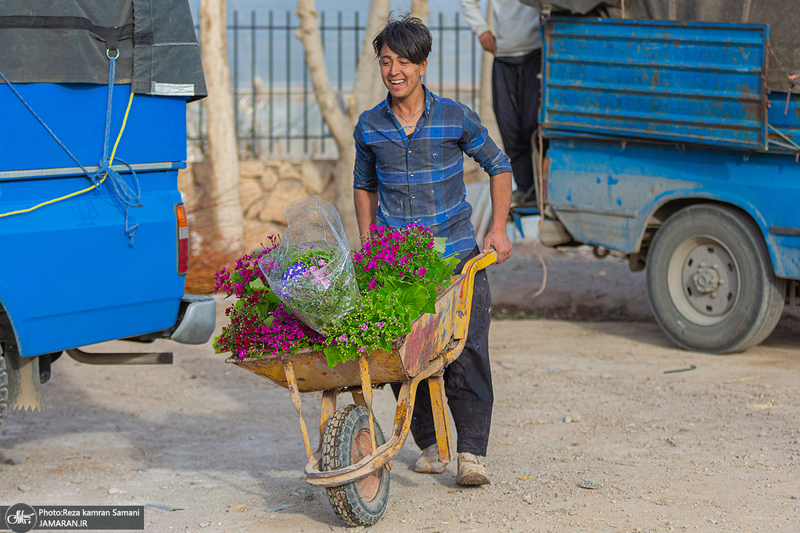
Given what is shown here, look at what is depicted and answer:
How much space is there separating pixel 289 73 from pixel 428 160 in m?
8.60

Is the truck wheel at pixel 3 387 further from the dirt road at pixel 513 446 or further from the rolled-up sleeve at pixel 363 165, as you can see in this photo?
the rolled-up sleeve at pixel 363 165

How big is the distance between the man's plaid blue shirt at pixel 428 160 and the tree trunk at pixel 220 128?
573 centimetres

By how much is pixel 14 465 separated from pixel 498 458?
2542 millimetres

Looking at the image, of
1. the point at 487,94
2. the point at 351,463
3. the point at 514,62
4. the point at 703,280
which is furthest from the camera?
the point at 487,94

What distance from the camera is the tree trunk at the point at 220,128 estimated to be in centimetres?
987

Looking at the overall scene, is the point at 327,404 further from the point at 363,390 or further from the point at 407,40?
the point at 407,40

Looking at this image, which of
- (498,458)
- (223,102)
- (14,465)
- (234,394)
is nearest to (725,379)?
(498,458)

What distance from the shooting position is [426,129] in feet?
13.1

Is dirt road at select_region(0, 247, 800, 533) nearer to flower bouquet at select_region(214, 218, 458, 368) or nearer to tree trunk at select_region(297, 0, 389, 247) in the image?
flower bouquet at select_region(214, 218, 458, 368)

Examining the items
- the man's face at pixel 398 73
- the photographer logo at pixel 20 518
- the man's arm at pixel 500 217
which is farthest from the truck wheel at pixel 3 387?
the man's arm at pixel 500 217

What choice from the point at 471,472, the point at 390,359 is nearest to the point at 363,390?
the point at 390,359

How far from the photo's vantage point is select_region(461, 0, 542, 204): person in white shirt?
7.25 meters

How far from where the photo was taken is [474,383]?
4.24 meters

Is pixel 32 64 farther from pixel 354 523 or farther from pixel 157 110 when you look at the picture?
pixel 354 523
